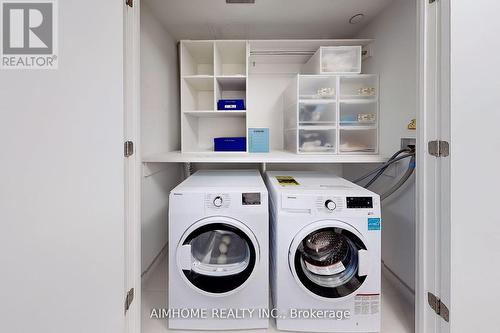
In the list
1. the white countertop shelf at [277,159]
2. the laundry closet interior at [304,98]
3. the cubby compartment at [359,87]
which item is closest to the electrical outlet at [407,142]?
the laundry closet interior at [304,98]

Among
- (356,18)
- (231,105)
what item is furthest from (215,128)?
(356,18)

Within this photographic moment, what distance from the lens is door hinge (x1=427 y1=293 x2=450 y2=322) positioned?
121cm

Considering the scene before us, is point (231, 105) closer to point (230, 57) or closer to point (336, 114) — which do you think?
point (230, 57)

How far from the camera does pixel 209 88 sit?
8.73 ft

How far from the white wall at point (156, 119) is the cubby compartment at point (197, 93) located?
0.20m

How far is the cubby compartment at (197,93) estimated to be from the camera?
2332 mm

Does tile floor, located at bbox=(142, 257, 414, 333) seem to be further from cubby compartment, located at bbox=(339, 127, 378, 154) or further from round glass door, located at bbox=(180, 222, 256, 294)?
cubby compartment, located at bbox=(339, 127, 378, 154)

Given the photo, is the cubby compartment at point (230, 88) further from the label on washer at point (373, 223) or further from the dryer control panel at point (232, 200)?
the label on washer at point (373, 223)

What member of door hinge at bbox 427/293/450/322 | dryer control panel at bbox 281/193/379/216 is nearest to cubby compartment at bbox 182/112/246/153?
dryer control panel at bbox 281/193/379/216

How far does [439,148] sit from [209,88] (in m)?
2.11
